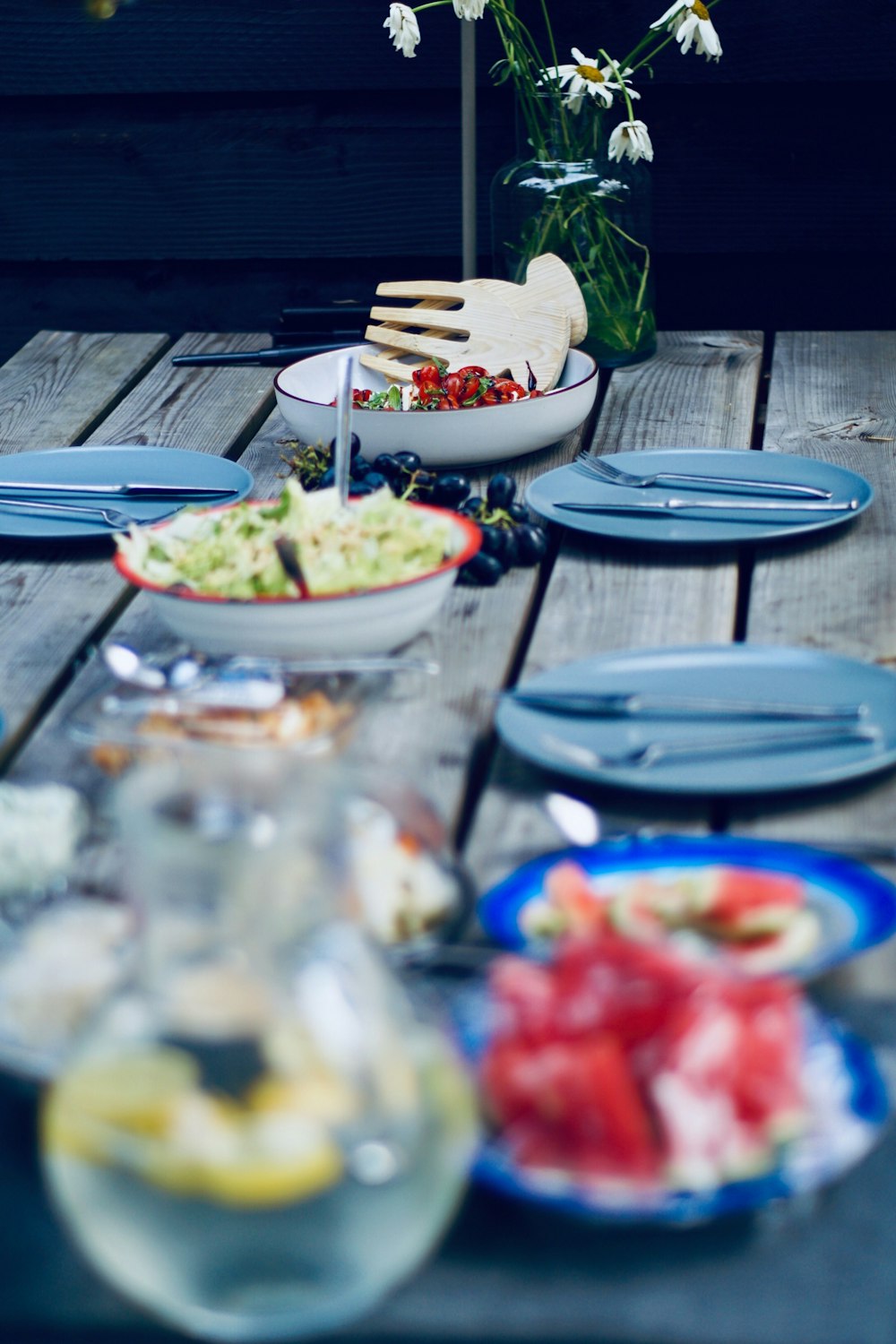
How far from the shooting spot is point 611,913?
70cm

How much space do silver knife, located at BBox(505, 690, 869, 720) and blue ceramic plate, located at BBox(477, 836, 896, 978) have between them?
0.51ft

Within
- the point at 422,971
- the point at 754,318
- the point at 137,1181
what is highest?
the point at 137,1181

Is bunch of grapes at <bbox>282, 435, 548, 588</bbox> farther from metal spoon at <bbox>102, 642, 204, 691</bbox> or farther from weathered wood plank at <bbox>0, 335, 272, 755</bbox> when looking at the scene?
metal spoon at <bbox>102, 642, 204, 691</bbox>

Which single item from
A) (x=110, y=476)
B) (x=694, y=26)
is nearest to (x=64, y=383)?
(x=110, y=476)

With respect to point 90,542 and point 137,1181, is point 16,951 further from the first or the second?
point 90,542

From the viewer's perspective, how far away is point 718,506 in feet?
4.42

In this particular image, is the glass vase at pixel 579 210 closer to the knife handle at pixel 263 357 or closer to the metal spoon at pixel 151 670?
the knife handle at pixel 263 357

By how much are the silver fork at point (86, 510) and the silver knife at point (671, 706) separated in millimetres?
503

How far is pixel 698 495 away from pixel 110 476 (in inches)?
21.8

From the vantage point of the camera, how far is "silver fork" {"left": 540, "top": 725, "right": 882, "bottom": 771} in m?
0.90

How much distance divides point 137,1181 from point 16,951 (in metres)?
0.22

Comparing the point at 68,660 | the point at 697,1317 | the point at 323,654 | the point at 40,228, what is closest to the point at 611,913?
the point at 697,1317

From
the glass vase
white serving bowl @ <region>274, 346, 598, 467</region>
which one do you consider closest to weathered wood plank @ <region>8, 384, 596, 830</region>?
white serving bowl @ <region>274, 346, 598, 467</region>

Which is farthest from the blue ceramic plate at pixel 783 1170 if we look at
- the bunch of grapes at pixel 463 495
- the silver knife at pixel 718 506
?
the silver knife at pixel 718 506
